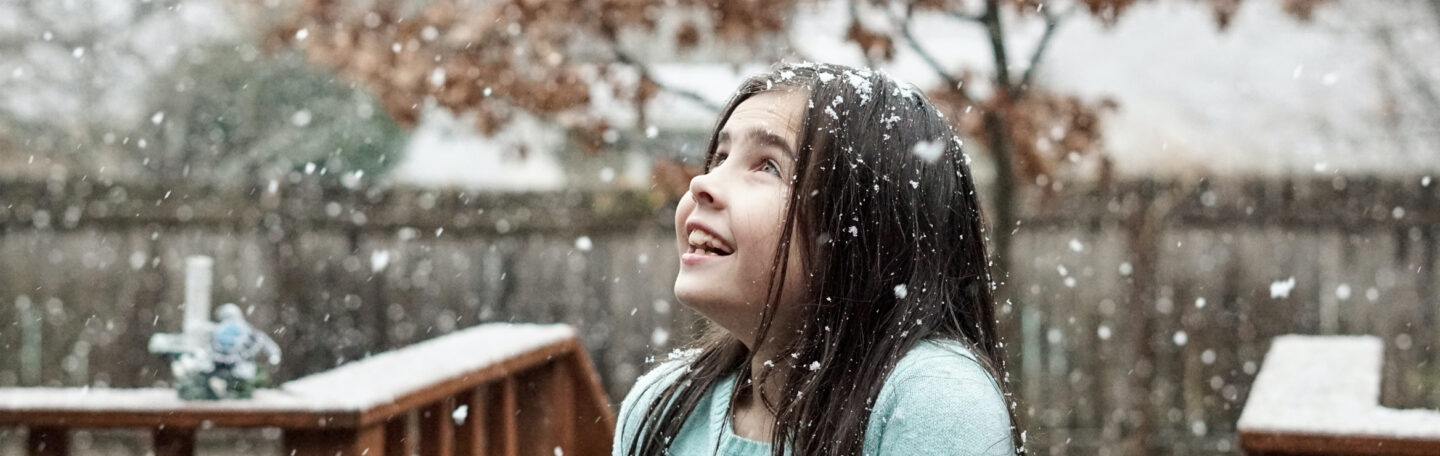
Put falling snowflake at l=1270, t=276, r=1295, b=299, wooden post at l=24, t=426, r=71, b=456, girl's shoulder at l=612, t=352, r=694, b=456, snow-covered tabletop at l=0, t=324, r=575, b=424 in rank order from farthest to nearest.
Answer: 1. falling snowflake at l=1270, t=276, r=1295, b=299
2. wooden post at l=24, t=426, r=71, b=456
3. snow-covered tabletop at l=0, t=324, r=575, b=424
4. girl's shoulder at l=612, t=352, r=694, b=456

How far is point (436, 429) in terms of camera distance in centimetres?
274

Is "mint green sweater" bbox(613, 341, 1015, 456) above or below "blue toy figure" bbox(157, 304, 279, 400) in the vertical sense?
above

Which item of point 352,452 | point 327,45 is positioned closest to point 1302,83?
point 327,45

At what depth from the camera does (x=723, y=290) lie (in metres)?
1.33

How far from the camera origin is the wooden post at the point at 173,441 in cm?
223

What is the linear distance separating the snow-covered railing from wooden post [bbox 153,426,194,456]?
1630 mm

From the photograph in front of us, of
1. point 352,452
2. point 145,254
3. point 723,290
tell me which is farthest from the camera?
point 145,254

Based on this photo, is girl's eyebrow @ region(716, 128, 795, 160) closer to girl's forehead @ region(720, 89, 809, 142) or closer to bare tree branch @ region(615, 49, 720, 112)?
Result: girl's forehead @ region(720, 89, 809, 142)

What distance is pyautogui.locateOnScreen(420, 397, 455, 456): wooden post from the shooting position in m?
2.72

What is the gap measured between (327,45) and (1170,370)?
13.3ft

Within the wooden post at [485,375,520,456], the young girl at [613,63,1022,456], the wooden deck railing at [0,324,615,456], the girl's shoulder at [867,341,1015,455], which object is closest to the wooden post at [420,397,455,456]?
the wooden deck railing at [0,324,615,456]

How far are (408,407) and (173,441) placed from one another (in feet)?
1.25

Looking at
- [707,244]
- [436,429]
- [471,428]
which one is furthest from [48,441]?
[707,244]

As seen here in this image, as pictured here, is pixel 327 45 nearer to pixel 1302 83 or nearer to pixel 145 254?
pixel 145 254
